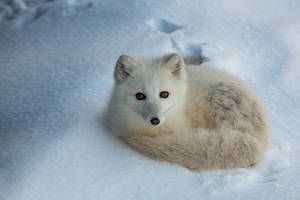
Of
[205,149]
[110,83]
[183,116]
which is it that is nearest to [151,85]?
[183,116]

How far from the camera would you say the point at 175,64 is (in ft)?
7.84

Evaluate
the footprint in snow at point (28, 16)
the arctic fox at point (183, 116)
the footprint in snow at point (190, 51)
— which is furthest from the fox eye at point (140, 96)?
the footprint in snow at point (28, 16)

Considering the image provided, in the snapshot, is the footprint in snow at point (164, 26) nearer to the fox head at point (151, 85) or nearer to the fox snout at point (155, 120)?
the fox head at point (151, 85)

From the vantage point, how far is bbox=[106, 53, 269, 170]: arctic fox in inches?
89.7

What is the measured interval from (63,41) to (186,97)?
1728 mm

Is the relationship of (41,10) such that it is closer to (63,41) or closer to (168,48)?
(63,41)

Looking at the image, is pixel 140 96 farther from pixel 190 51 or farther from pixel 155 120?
pixel 190 51

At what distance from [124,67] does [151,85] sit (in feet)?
0.81

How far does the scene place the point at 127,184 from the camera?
7.10ft

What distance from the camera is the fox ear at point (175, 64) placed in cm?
236

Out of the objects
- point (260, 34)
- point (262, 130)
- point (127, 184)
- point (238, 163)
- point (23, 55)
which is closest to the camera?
point (127, 184)

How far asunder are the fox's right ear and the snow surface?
42cm

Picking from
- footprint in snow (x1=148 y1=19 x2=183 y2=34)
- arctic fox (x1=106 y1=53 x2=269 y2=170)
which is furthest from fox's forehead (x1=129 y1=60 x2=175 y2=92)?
footprint in snow (x1=148 y1=19 x2=183 y2=34)

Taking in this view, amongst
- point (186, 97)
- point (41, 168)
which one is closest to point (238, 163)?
point (186, 97)
